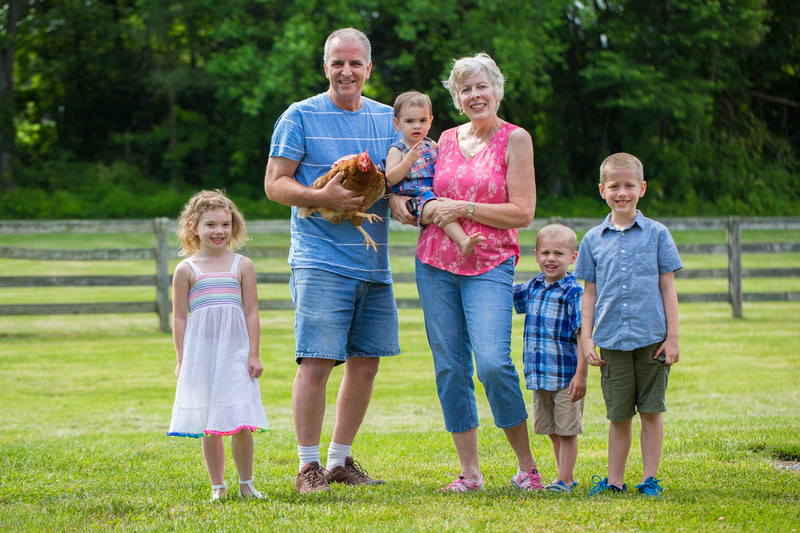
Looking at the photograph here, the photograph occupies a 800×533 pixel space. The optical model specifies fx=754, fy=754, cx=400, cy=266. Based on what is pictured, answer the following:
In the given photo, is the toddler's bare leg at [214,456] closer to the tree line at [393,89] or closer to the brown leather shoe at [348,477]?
the brown leather shoe at [348,477]

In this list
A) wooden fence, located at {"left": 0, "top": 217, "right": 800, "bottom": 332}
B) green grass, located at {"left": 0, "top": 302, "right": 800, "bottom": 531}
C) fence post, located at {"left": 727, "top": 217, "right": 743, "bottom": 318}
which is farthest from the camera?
fence post, located at {"left": 727, "top": 217, "right": 743, "bottom": 318}

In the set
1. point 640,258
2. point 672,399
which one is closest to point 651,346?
point 640,258

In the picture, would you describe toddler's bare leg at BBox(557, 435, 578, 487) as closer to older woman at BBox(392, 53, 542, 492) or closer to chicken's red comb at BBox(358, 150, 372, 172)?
older woman at BBox(392, 53, 542, 492)

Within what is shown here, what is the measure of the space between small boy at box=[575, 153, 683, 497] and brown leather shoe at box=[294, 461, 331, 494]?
1.24m

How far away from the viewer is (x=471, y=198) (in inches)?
137

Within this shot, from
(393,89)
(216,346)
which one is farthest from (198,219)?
(393,89)

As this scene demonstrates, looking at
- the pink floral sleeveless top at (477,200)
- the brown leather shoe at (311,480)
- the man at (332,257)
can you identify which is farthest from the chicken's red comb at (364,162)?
the brown leather shoe at (311,480)

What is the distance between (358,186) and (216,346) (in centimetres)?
98

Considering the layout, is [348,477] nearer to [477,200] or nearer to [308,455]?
[308,455]

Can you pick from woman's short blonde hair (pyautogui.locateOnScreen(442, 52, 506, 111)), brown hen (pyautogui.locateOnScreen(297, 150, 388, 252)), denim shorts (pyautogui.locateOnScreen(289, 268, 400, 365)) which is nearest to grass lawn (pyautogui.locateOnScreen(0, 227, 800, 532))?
denim shorts (pyautogui.locateOnScreen(289, 268, 400, 365))

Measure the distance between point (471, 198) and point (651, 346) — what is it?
1044 millimetres

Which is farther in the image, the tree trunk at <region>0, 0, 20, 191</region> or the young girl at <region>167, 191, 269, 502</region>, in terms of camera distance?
the tree trunk at <region>0, 0, 20, 191</region>

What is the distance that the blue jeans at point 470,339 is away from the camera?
3389 millimetres

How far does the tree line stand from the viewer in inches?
951
